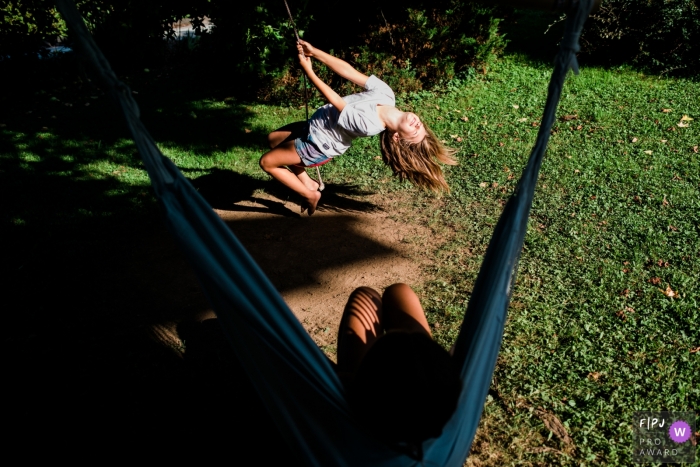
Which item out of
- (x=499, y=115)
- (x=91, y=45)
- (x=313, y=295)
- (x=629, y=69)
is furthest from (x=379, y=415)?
(x=629, y=69)

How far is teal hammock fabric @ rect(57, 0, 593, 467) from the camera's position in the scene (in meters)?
1.45

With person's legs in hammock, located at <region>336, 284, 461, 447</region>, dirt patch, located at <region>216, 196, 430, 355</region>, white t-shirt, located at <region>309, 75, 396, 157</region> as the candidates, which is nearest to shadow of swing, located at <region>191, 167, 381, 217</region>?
dirt patch, located at <region>216, 196, 430, 355</region>

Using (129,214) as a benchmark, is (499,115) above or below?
above

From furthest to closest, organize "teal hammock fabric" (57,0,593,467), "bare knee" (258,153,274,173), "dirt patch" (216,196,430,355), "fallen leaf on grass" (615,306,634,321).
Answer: "bare knee" (258,153,274,173)
"dirt patch" (216,196,430,355)
"fallen leaf on grass" (615,306,634,321)
"teal hammock fabric" (57,0,593,467)

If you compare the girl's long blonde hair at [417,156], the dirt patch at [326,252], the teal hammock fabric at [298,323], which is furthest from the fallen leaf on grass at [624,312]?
the teal hammock fabric at [298,323]

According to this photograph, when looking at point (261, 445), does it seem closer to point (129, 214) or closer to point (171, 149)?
point (129, 214)

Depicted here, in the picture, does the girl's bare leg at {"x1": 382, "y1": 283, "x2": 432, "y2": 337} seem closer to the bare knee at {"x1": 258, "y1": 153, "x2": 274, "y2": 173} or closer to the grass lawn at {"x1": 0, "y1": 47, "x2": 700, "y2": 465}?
the grass lawn at {"x1": 0, "y1": 47, "x2": 700, "y2": 465}

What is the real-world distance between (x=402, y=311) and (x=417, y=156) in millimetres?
1719

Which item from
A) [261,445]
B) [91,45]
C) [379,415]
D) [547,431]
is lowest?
[261,445]

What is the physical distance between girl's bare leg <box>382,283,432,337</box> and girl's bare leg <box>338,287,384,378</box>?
0.04 metres

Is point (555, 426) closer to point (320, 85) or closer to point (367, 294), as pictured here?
point (367, 294)

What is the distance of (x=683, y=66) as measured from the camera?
6.52 meters

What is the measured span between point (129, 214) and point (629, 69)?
6.41m

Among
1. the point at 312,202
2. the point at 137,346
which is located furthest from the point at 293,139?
the point at 137,346
